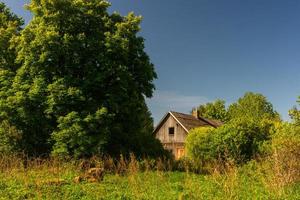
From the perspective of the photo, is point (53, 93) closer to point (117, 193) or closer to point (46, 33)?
point (46, 33)

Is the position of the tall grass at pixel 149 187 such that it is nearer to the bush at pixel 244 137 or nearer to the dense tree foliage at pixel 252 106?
the bush at pixel 244 137

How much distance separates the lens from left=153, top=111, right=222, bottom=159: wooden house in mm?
50281

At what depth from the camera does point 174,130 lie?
5112 centimetres

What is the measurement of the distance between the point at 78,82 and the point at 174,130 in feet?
99.1

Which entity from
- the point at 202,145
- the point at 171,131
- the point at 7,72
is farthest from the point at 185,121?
the point at 7,72

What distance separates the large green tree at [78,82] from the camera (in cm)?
2122

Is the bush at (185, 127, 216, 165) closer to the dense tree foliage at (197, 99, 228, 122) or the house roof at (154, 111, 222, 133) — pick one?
the house roof at (154, 111, 222, 133)

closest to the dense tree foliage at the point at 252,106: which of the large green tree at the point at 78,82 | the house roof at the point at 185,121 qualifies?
the house roof at the point at 185,121

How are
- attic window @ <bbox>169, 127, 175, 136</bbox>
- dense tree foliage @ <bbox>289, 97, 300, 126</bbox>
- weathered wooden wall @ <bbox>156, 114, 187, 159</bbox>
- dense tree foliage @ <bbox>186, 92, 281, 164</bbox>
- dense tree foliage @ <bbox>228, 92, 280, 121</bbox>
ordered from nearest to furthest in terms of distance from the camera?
dense tree foliage @ <bbox>289, 97, 300, 126</bbox>
dense tree foliage @ <bbox>186, 92, 281, 164</bbox>
weathered wooden wall @ <bbox>156, 114, 187, 159</bbox>
attic window @ <bbox>169, 127, 175, 136</bbox>
dense tree foliage @ <bbox>228, 92, 280, 121</bbox>

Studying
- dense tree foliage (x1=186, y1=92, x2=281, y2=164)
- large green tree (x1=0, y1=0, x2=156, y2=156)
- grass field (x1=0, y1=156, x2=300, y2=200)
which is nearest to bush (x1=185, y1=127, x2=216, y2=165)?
dense tree foliage (x1=186, y1=92, x2=281, y2=164)

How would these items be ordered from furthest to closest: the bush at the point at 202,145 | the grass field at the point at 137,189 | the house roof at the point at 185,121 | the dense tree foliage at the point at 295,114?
1. the house roof at the point at 185,121
2. the bush at the point at 202,145
3. the dense tree foliage at the point at 295,114
4. the grass field at the point at 137,189

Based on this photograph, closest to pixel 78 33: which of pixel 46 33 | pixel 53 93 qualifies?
pixel 46 33

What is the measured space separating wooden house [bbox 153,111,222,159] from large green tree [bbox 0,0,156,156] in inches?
1013

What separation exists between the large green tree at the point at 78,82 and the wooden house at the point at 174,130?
25.7 m
